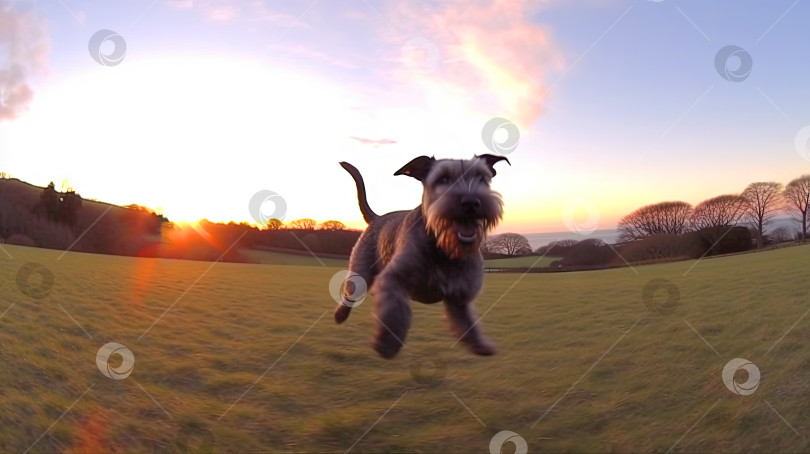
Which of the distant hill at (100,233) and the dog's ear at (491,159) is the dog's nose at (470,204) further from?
the distant hill at (100,233)

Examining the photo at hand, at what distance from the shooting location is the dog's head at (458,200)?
8.39 feet

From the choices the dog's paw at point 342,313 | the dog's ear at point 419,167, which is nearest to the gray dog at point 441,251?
the dog's ear at point 419,167

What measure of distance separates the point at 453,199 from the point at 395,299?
74cm

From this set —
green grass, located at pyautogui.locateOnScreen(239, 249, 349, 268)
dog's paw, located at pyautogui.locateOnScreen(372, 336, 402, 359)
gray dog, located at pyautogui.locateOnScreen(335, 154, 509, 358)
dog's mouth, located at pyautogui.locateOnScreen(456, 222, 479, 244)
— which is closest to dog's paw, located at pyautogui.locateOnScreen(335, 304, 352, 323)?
gray dog, located at pyautogui.locateOnScreen(335, 154, 509, 358)

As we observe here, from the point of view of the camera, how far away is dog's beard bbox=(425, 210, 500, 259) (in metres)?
2.55

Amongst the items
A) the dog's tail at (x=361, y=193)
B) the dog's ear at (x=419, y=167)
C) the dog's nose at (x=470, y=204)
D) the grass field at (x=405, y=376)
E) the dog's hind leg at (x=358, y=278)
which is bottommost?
the grass field at (x=405, y=376)

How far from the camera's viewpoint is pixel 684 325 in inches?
179

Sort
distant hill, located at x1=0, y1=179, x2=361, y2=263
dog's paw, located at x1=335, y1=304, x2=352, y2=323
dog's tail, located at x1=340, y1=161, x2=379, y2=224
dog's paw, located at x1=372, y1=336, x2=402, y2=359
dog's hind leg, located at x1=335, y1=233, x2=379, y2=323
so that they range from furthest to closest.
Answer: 1. distant hill, located at x1=0, y1=179, x2=361, y2=263
2. dog's paw, located at x1=335, y1=304, x2=352, y2=323
3. dog's hind leg, located at x1=335, y1=233, x2=379, y2=323
4. dog's tail, located at x1=340, y1=161, x2=379, y2=224
5. dog's paw, located at x1=372, y1=336, x2=402, y2=359

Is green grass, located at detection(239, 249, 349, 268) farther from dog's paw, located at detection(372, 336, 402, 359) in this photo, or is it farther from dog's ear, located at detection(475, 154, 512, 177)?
dog's ear, located at detection(475, 154, 512, 177)

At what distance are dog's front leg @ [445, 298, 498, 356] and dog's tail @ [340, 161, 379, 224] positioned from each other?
3.88ft

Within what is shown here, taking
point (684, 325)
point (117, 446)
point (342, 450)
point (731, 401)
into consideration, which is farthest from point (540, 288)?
point (117, 446)

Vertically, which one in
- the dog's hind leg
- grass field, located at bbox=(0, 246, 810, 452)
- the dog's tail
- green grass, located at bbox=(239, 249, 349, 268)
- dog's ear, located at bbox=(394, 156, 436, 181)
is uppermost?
the dog's tail

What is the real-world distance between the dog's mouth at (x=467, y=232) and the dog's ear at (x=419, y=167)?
0.53 meters

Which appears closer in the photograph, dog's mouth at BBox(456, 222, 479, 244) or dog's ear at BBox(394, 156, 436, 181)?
dog's mouth at BBox(456, 222, 479, 244)
